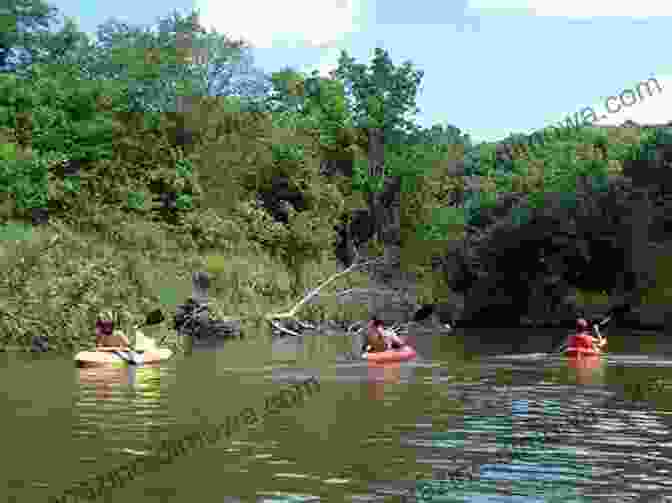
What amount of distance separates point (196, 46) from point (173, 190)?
275 inches

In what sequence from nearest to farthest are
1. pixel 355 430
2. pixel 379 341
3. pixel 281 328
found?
1. pixel 355 430
2. pixel 379 341
3. pixel 281 328

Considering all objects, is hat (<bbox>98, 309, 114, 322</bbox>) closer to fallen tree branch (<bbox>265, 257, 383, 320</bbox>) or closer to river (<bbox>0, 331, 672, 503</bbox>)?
river (<bbox>0, 331, 672, 503</bbox>)

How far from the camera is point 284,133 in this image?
50.0 m

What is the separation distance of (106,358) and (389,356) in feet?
22.0

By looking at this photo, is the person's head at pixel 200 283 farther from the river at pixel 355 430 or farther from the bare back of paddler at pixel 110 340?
the river at pixel 355 430

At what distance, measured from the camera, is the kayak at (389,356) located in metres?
25.5

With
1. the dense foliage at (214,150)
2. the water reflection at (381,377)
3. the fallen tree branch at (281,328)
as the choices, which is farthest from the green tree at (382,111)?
A: the water reflection at (381,377)

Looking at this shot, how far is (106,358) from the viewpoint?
82.3 ft

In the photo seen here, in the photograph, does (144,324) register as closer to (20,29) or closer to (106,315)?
(106,315)

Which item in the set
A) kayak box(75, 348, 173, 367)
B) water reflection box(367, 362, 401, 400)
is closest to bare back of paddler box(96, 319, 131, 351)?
kayak box(75, 348, 173, 367)

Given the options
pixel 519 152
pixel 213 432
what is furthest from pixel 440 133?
pixel 213 432

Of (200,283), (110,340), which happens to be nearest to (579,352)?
(110,340)

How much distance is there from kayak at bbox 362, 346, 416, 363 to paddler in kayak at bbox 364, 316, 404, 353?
0.24 metres

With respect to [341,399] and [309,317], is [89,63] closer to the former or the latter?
[309,317]
